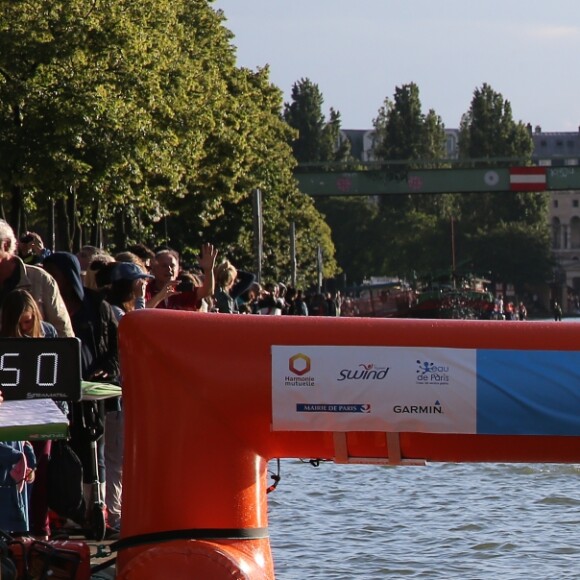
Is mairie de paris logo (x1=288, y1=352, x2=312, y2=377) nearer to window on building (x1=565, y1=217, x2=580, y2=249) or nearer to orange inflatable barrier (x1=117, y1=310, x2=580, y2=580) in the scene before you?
orange inflatable barrier (x1=117, y1=310, x2=580, y2=580)

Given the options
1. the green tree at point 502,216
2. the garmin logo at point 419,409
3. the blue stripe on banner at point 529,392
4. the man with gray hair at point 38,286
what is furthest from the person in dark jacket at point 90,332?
the green tree at point 502,216

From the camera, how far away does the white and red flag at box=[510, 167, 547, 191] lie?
104 metres

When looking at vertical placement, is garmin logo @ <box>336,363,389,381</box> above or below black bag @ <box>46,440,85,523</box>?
above

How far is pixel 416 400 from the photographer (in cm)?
694

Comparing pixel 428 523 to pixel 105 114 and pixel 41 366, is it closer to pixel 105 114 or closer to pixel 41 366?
pixel 41 366

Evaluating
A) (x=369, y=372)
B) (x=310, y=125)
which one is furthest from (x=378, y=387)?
(x=310, y=125)

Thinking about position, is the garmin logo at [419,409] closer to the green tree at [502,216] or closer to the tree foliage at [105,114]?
the tree foliage at [105,114]

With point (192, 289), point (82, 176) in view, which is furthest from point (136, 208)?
point (192, 289)

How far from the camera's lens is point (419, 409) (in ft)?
22.8

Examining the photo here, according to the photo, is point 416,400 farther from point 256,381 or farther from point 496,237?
point 496,237

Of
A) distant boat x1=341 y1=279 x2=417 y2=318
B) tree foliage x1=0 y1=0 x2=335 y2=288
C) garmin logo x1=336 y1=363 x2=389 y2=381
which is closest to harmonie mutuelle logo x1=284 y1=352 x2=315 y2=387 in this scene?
garmin logo x1=336 y1=363 x2=389 y2=381

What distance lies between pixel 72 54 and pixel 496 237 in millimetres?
108217

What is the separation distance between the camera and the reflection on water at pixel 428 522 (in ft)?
33.5

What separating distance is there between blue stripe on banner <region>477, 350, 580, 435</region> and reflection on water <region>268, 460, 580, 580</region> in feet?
10.1
